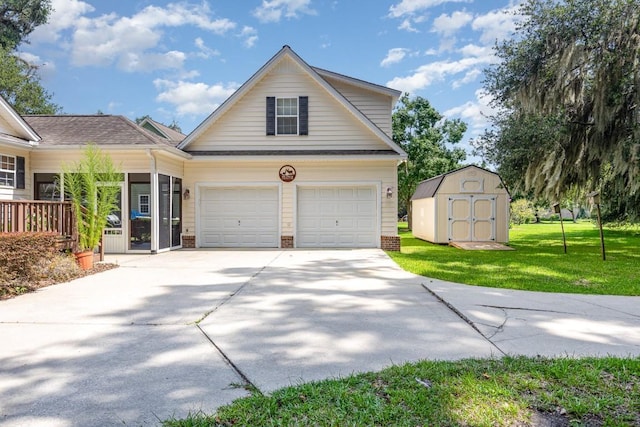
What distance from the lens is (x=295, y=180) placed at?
43.7 ft

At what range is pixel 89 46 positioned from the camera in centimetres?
2802

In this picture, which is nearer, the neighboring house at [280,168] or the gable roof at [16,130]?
the gable roof at [16,130]

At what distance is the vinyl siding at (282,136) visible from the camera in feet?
43.3

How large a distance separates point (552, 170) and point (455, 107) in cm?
1641

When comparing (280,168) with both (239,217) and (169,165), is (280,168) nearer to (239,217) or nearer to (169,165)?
(239,217)

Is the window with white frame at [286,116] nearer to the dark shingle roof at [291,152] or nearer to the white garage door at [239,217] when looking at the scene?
the dark shingle roof at [291,152]

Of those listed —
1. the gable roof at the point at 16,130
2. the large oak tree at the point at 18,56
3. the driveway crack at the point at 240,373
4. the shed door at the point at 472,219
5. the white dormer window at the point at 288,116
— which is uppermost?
the large oak tree at the point at 18,56

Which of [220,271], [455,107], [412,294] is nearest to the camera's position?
[412,294]

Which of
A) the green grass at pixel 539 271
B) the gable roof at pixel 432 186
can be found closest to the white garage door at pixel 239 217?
the green grass at pixel 539 271

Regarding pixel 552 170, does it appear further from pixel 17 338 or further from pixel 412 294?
pixel 17 338

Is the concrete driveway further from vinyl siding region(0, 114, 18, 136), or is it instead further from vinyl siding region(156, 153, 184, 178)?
vinyl siding region(0, 114, 18, 136)

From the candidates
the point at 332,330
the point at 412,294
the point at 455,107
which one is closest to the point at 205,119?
the point at 412,294

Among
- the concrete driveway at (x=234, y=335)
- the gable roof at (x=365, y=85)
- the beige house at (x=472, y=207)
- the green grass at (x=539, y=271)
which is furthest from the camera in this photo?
the beige house at (x=472, y=207)

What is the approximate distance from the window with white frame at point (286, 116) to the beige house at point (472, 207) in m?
6.46
